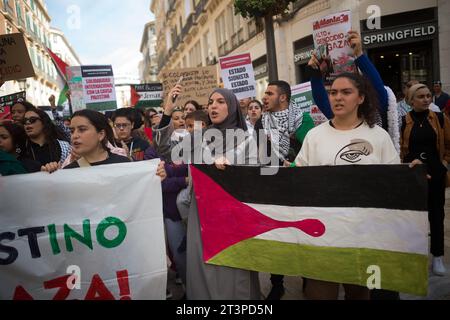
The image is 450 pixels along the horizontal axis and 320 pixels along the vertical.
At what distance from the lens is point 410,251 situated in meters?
2.22

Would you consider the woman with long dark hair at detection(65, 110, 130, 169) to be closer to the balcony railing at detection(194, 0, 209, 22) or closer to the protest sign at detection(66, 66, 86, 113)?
the protest sign at detection(66, 66, 86, 113)

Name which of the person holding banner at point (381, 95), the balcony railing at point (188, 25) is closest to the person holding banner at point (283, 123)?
the person holding banner at point (381, 95)

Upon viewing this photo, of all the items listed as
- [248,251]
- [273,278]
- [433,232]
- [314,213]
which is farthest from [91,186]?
[433,232]

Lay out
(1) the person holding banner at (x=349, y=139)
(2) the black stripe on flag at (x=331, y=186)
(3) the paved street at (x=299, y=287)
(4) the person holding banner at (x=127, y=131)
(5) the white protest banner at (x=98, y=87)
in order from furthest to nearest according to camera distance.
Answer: (5) the white protest banner at (x=98, y=87), (4) the person holding banner at (x=127, y=131), (3) the paved street at (x=299, y=287), (1) the person holding banner at (x=349, y=139), (2) the black stripe on flag at (x=331, y=186)

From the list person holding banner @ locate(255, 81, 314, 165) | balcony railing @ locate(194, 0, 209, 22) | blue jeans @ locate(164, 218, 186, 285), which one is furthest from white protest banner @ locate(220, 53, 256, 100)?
balcony railing @ locate(194, 0, 209, 22)

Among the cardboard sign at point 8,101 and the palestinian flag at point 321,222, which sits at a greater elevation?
the cardboard sign at point 8,101

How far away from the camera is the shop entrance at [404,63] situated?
10750 mm

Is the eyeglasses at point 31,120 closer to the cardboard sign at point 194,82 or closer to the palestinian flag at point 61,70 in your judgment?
the cardboard sign at point 194,82

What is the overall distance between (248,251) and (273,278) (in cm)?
76

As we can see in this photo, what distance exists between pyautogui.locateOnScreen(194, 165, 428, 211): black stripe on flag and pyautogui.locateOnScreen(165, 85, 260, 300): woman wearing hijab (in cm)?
18

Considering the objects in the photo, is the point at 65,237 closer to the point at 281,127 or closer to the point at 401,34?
the point at 281,127

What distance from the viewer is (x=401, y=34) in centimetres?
1077

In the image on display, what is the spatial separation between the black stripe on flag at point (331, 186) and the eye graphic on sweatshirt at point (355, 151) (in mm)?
99

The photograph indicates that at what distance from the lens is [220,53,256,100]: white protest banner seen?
6.85 meters
